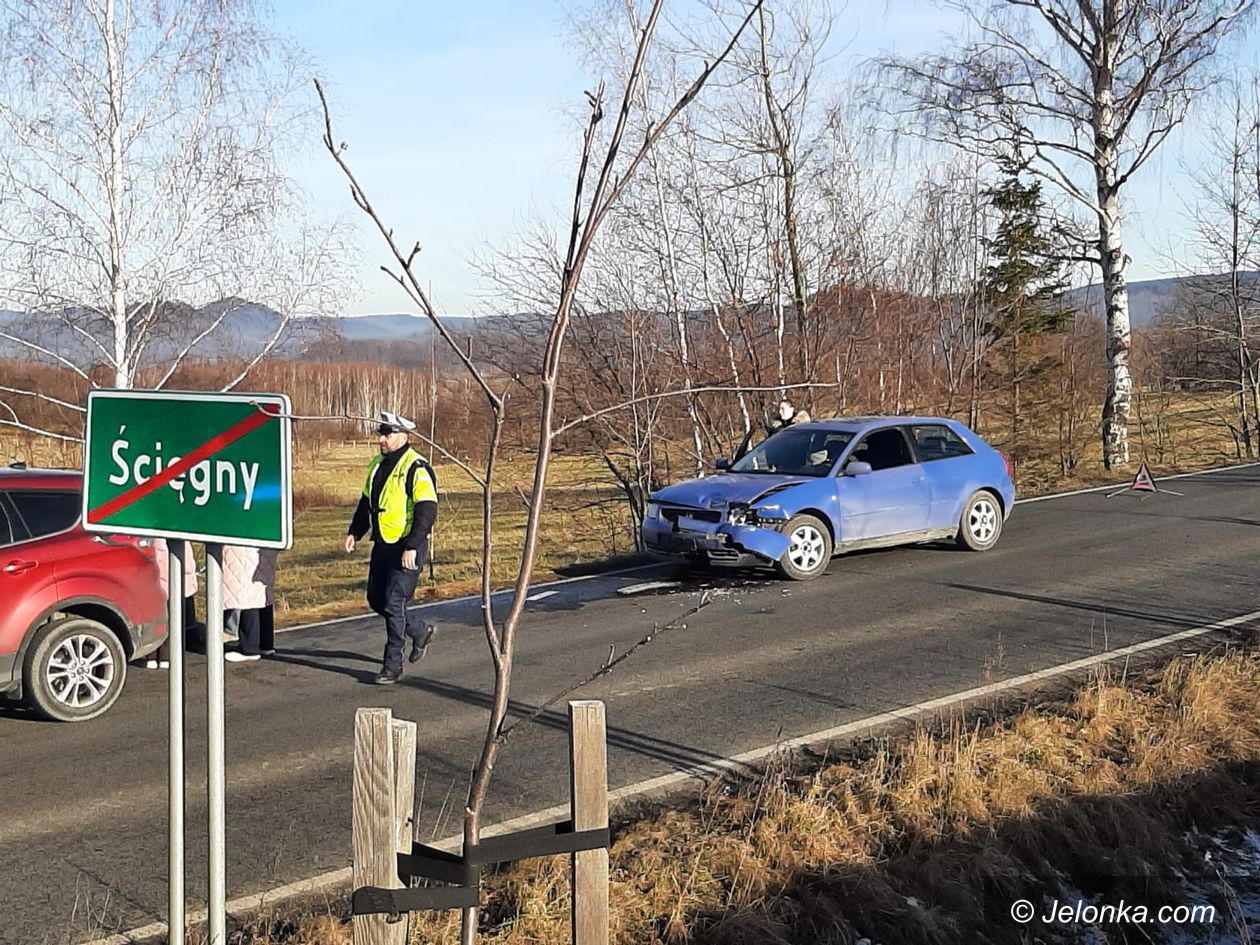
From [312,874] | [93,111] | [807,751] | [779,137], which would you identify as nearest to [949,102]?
[779,137]

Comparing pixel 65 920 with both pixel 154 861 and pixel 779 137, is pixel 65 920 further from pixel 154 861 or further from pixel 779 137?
pixel 779 137

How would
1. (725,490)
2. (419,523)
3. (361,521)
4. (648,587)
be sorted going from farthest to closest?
1. (725,490)
2. (648,587)
3. (361,521)
4. (419,523)

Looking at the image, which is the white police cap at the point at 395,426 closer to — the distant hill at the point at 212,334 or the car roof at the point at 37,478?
the car roof at the point at 37,478

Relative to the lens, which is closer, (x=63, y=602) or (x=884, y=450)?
(x=63, y=602)

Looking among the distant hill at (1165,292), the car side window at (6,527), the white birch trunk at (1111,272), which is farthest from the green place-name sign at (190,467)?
the distant hill at (1165,292)

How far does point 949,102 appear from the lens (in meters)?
24.7

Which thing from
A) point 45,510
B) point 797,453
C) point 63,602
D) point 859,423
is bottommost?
point 63,602

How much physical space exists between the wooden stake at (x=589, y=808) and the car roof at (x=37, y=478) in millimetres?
6269

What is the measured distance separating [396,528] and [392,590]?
445 mm

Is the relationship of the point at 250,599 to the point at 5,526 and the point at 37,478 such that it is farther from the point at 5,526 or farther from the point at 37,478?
the point at 5,526

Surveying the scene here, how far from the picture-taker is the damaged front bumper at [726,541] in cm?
1266

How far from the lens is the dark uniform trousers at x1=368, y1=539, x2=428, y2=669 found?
9.10 metres

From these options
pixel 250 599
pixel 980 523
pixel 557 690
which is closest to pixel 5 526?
pixel 250 599

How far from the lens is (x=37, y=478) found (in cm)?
855
